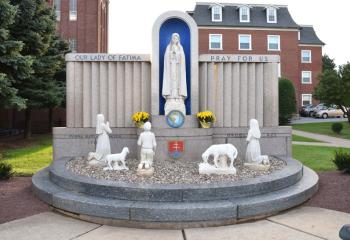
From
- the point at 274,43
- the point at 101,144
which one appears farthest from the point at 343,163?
the point at 274,43

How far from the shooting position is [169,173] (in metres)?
8.33

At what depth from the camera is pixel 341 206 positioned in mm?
7230

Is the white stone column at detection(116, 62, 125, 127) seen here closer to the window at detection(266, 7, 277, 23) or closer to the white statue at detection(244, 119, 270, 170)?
the white statue at detection(244, 119, 270, 170)

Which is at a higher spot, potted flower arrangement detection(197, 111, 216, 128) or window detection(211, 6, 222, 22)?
window detection(211, 6, 222, 22)

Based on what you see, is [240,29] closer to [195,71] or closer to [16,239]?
[195,71]

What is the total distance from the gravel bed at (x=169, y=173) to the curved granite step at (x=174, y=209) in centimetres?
95

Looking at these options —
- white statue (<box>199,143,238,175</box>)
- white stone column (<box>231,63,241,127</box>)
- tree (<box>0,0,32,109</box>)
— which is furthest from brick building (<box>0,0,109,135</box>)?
white statue (<box>199,143,238,175</box>)

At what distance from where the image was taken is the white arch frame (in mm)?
11258

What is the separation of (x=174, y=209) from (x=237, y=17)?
128 ft

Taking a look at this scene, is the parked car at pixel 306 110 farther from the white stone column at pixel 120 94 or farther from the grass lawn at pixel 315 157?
the white stone column at pixel 120 94

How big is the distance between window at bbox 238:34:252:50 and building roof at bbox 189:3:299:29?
1299 millimetres

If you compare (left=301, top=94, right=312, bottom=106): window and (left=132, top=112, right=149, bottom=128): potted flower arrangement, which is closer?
(left=132, top=112, right=149, bottom=128): potted flower arrangement

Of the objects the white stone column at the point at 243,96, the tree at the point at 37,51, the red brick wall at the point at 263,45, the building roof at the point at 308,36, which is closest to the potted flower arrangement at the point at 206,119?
the white stone column at the point at 243,96

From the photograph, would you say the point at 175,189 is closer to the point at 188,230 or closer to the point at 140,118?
the point at 188,230
